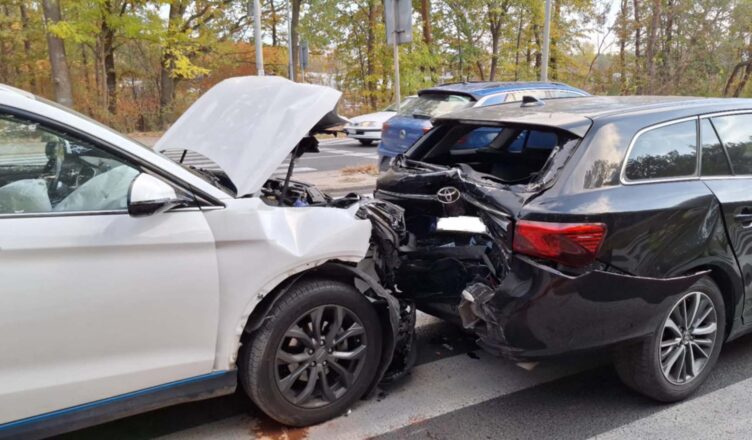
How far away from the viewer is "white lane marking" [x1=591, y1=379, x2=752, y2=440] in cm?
279

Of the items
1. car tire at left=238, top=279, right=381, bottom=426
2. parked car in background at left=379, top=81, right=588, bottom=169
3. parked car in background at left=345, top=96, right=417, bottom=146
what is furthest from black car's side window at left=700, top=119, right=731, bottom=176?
parked car in background at left=345, top=96, right=417, bottom=146

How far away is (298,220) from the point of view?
2.75 metres

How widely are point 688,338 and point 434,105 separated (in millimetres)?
6410

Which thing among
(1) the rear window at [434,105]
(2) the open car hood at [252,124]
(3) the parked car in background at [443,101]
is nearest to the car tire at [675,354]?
(2) the open car hood at [252,124]

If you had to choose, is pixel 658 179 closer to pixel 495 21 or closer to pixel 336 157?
pixel 336 157

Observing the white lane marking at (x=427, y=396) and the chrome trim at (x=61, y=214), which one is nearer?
the chrome trim at (x=61, y=214)

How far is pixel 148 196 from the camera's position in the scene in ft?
7.45

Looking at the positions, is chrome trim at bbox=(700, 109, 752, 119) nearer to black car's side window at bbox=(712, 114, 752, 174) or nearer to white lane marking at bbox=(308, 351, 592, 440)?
black car's side window at bbox=(712, 114, 752, 174)

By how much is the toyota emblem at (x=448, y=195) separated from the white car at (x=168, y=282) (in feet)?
1.72

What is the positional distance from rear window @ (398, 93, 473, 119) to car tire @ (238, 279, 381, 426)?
604cm

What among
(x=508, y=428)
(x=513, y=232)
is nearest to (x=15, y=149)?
(x=513, y=232)

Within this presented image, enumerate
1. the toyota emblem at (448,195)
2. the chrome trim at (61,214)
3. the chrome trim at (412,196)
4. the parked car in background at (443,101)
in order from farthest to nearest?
the parked car in background at (443,101) < the chrome trim at (412,196) < the toyota emblem at (448,195) < the chrome trim at (61,214)

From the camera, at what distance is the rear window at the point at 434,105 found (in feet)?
28.1

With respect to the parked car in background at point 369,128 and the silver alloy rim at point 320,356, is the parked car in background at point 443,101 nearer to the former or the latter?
the silver alloy rim at point 320,356
